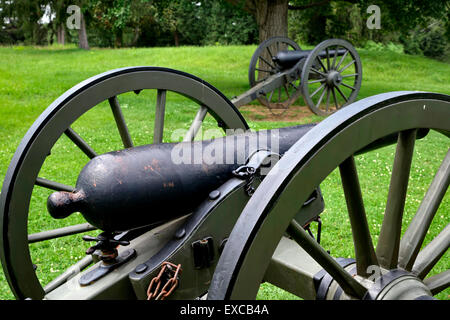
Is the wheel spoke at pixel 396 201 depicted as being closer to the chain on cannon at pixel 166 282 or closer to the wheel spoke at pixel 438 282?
the wheel spoke at pixel 438 282

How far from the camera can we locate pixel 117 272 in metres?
1.94

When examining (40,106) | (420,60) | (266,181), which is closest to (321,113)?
(40,106)

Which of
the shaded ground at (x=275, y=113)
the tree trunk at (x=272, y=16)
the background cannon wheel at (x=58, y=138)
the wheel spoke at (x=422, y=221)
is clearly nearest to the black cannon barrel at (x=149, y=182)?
the background cannon wheel at (x=58, y=138)

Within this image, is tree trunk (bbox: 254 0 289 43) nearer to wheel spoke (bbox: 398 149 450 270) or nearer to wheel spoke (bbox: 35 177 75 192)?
wheel spoke (bbox: 35 177 75 192)

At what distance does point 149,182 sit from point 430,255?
128 centimetres

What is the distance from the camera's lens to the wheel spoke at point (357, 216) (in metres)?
1.54

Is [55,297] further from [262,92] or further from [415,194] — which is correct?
[262,92]

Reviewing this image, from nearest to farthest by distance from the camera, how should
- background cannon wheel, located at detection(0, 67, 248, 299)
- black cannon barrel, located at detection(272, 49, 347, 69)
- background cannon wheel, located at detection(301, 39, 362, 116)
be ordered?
background cannon wheel, located at detection(0, 67, 248, 299) → background cannon wheel, located at detection(301, 39, 362, 116) → black cannon barrel, located at detection(272, 49, 347, 69)

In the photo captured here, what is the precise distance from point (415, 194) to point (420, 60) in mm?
15486

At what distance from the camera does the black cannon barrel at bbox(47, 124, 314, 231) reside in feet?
5.95

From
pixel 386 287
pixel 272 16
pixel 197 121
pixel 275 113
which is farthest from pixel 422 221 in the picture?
pixel 272 16

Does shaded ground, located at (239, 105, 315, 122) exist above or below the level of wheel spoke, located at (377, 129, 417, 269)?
below

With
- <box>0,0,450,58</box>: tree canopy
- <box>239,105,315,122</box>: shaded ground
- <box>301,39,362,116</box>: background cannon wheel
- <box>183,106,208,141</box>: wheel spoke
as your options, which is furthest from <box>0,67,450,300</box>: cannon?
<box>0,0,450,58</box>: tree canopy

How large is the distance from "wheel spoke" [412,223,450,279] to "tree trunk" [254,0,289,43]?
9867 millimetres
